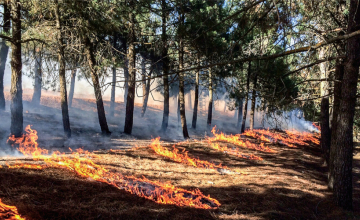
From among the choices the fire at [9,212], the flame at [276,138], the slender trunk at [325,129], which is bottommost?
the flame at [276,138]

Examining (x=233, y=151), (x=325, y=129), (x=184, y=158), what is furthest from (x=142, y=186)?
(x=325, y=129)

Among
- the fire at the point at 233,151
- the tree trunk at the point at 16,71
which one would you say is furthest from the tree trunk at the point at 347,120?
the tree trunk at the point at 16,71

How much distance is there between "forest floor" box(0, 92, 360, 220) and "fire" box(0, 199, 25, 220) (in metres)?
0.09

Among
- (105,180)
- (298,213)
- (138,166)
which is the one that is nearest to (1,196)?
(105,180)

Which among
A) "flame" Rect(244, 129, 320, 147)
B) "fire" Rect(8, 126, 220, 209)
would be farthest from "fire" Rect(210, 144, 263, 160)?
"fire" Rect(8, 126, 220, 209)

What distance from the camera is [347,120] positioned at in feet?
19.2

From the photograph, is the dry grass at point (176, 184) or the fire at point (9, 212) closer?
the fire at point (9, 212)

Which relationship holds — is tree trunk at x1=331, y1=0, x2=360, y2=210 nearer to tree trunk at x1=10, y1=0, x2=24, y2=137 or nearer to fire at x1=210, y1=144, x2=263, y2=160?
fire at x1=210, y1=144, x2=263, y2=160

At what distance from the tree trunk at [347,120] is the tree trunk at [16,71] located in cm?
1022

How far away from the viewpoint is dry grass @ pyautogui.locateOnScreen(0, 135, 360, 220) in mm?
4129

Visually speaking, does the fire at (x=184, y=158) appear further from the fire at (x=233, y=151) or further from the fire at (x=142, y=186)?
the fire at (x=142, y=186)

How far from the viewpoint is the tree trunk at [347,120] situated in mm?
5684

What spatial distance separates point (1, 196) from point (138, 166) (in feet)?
12.8

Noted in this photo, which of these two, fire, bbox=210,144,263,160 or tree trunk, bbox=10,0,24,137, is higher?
tree trunk, bbox=10,0,24,137
